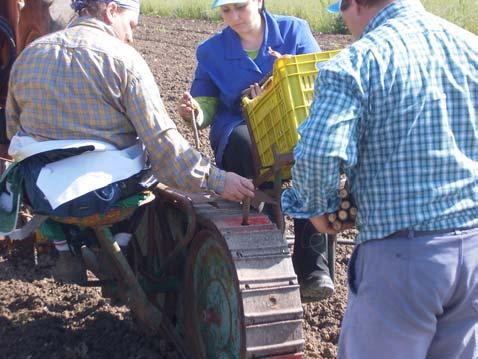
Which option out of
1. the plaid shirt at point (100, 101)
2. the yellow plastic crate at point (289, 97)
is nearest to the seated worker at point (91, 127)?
the plaid shirt at point (100, 101)

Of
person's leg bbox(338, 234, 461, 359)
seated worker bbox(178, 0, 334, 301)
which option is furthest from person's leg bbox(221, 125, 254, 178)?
person's leg bbox(338, 234, 461, 359)

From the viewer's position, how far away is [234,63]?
409 cm

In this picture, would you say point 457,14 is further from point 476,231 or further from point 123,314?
point 476,231

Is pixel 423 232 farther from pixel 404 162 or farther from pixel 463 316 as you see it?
pixel 463 316

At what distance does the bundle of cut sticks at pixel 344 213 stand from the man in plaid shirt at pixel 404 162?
0.07 metres

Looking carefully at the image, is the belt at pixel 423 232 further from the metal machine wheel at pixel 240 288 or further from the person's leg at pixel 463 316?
the metal machine wheel at pixel 240 288

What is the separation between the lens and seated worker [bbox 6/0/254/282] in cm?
337

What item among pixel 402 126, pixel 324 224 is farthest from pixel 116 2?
pixel 402 126

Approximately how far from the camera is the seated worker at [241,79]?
3.87 metres

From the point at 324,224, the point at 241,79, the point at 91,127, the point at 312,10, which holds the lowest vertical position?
the point at 312,10

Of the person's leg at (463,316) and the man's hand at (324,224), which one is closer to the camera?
the person's leg at (463,316)

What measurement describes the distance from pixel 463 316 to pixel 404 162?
52 cm

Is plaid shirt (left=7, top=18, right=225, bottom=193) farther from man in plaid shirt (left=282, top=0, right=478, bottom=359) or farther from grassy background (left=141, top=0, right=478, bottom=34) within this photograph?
grassy background (left=141, top=0, right=478, bottom=34)

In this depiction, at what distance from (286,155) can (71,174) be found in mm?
863
